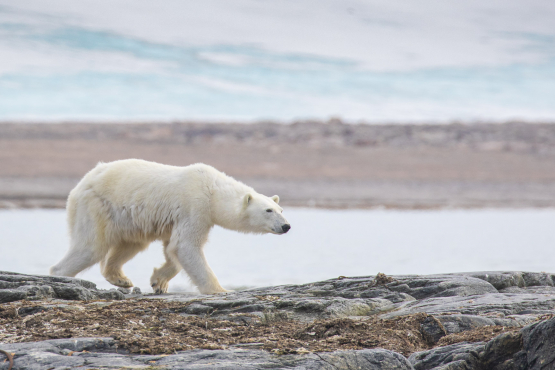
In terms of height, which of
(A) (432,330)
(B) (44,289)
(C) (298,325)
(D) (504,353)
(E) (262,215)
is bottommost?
(B) (44,289)

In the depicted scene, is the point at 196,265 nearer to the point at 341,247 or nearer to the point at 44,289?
the point at 44,289

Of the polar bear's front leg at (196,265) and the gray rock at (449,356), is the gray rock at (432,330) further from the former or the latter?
the polar bear's front leg at (196,265)

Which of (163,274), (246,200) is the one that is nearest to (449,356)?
(246,200)

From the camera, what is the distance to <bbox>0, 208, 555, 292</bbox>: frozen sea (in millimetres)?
13453

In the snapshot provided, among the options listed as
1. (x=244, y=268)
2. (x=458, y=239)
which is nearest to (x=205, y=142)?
(x=458, y=239)

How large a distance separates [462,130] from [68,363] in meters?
41.8

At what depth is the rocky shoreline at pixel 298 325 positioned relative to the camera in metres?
3.62

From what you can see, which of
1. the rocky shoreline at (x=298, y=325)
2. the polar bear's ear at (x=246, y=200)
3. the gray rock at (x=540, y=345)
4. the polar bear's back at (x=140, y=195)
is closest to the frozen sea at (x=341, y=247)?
the polar bear's back at (x=140, y=195)

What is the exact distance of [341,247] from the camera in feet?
59.5

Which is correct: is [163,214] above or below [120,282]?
above

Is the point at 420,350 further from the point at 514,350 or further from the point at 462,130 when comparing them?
the point at 462,130

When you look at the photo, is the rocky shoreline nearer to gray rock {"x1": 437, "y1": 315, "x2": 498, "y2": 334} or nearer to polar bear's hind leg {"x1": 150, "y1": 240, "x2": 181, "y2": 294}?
gray rock {"x1": 437, "y1": 315, "x2": 498, "y2": 334}

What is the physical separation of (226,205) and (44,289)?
8.18 ft

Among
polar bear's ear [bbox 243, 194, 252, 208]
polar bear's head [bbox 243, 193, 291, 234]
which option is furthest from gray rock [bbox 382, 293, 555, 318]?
polar bear's ear [bbox 243, 194, 252, 208]
